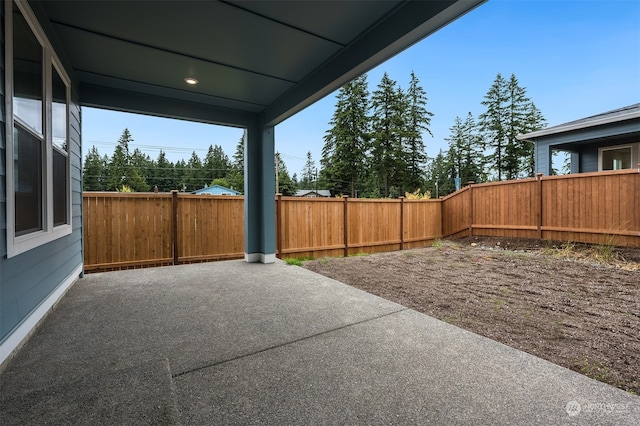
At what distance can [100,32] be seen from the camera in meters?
2.61

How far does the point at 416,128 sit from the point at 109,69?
1956 cm

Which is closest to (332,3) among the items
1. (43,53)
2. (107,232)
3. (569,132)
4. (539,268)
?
(43,53)

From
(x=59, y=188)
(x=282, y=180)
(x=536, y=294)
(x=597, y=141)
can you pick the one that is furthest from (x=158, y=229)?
(x=282, y=180)

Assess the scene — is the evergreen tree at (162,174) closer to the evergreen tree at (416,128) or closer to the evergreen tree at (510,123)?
the evergreen tree at (416,128)

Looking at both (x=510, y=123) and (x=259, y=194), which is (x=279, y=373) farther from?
(x=510, y=123)

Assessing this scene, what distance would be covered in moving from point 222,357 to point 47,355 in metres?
1.15

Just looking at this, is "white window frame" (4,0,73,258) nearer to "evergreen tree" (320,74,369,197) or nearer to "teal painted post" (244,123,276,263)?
"teal painted post" (244,123,276,263)

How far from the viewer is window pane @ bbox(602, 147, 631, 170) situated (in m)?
7.54

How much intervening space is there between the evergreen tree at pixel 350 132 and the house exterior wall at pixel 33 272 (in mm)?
16524

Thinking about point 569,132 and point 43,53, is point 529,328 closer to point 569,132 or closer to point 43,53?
point 43,53

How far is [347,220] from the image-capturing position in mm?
6750

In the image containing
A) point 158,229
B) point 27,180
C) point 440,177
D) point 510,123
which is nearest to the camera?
point 27,180

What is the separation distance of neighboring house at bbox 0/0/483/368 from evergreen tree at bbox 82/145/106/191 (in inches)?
1124

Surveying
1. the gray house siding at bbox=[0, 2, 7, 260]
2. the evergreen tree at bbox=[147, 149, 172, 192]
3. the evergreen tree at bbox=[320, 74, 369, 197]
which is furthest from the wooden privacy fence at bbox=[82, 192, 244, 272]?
the evergreen tree at bbox=[147, 149, 172, 192]
